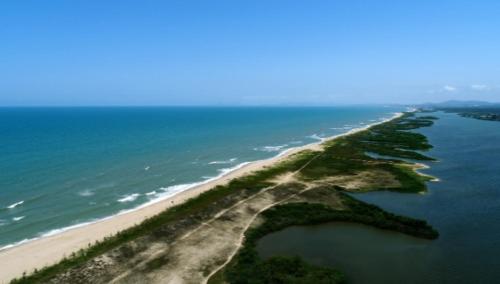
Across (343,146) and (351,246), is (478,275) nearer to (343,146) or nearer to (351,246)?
(351,246)

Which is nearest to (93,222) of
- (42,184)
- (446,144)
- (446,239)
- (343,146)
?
(42,184)

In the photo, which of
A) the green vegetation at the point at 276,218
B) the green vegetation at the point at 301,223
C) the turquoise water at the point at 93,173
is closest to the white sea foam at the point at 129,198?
the turquoise water at the point at 93,173

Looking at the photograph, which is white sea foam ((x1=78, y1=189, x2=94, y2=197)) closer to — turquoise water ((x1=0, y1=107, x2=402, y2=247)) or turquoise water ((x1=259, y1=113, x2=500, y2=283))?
turquoise water ((x1=0, y1=107, x2=402, y2=247))

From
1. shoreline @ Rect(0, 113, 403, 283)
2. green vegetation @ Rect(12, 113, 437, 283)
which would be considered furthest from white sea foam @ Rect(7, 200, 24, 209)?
green vegetation @ Rect(12, 113, 437, 283)

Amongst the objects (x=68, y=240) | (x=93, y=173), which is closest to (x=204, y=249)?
(x=68, y=240)

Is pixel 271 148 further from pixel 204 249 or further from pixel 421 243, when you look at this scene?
pixel 204 249

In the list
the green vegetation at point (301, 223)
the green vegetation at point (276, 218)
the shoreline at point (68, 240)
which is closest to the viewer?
the green vegetation at point (301, 223)

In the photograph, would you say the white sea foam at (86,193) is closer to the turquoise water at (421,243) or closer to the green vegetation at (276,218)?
the green vegetation at (276,218)
